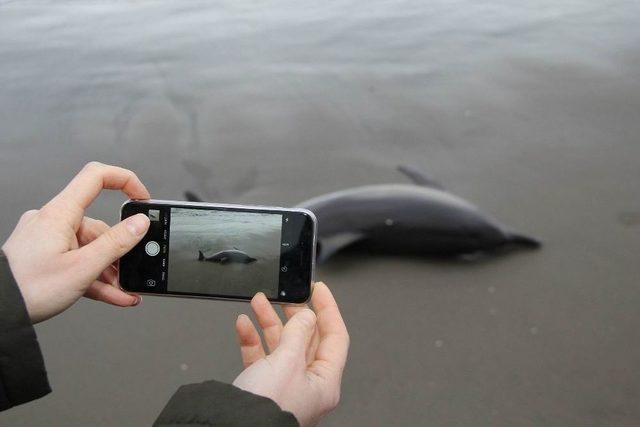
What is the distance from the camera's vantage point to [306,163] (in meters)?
4.34

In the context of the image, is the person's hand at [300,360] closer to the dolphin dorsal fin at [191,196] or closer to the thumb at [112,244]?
the thumb at [112,244]

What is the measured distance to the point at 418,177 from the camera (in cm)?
386

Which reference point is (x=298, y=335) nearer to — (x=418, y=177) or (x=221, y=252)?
(x=221, y=252)

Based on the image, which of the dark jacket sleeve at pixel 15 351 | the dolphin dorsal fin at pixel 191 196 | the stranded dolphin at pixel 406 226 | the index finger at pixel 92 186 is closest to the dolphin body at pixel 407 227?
the stranded dolphin at pixel 406 226

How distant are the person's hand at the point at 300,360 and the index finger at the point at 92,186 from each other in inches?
19.0

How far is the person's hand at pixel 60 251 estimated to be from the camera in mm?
1572

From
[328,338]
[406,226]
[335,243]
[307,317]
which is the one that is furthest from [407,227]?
[307,317]

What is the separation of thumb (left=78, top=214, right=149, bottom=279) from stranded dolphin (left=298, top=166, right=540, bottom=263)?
169 cm

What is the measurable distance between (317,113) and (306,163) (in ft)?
2.43

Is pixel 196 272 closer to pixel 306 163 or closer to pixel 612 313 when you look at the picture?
pixel 612 313

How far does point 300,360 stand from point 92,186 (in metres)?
0.73

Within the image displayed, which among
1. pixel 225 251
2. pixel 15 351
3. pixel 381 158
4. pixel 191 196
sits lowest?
pixel 191 196

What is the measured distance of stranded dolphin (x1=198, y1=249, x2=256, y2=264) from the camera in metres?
1.87

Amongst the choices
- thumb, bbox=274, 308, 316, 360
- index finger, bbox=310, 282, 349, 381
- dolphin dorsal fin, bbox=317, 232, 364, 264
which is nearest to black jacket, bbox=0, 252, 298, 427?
thumb, bbox=274, 308, 316, 360
